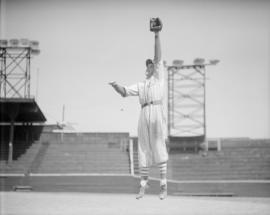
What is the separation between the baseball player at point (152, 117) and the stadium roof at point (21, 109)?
1975cm

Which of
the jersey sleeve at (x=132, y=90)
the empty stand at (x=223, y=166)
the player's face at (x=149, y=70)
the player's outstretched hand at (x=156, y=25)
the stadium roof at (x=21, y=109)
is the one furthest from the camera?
the stadium roof at (x=21, y=109)

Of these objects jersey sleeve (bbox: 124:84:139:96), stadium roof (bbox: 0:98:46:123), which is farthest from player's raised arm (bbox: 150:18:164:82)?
stadium roof (bbox: 0:98:46:123)

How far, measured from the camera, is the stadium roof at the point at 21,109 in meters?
25.1

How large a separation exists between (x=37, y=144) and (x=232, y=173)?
14.0 metres

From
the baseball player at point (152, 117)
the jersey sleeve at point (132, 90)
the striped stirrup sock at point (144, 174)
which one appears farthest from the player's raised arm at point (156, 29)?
the striped stirrup sock at point (144, 174)

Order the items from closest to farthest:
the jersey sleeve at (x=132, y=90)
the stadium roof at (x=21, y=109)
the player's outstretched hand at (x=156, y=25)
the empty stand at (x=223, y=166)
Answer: the player's outstretched hand at (x=156, y=25), the jersey sleeve at (x=132, y=90), the empty stand at (x=223, y=166), the stadium roof at (x=21, y=109)

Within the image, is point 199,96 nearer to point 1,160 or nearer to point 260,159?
point 260,159

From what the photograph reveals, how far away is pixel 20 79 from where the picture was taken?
1166 inches

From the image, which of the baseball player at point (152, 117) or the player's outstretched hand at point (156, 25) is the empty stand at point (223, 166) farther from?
the player's outstretched hand at point (156, 25)

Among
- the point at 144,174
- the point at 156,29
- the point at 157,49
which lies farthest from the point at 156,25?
the point at 144,174

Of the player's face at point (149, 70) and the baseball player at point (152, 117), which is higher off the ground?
the player's face at point (149, 70)

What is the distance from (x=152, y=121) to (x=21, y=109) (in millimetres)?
23242

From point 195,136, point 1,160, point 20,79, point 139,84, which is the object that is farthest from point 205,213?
point 195,136

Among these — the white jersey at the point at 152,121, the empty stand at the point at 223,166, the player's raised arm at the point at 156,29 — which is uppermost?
the player's raised arm at the point at 156,29
